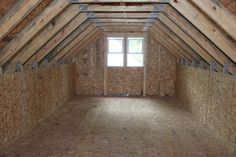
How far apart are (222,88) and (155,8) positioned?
1.82 meters

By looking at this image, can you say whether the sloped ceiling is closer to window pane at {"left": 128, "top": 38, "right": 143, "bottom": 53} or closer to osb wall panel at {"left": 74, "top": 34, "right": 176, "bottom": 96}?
osb wall panel at {"left": 74, "top": 34, "right": 176, "bottom": 96}

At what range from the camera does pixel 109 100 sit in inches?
322

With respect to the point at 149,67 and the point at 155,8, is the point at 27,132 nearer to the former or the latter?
the point at 155,8

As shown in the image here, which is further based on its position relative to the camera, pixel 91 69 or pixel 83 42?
pixel 91 69

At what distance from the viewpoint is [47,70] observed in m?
5.88

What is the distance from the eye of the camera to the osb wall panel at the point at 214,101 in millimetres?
3898

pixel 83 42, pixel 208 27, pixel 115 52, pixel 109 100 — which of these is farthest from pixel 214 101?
pixel 115 52

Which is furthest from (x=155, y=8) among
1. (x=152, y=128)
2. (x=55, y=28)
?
(x=152, y=128)

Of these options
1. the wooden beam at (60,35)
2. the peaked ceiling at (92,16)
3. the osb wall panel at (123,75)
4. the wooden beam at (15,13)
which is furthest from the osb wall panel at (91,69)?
the wooden beam at (15,13)

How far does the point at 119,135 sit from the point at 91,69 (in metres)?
4.97

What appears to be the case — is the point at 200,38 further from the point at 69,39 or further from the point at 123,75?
the point at 123,75

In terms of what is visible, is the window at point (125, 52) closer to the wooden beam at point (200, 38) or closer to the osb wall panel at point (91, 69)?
the osb wall panel at point (91, 69)

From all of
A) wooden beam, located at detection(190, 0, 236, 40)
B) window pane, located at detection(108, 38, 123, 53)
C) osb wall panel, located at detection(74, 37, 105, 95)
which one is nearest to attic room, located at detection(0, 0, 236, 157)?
wooden beam, located at detection(190, 0, 236, 40)

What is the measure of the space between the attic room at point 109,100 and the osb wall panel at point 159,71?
3.50 feet
